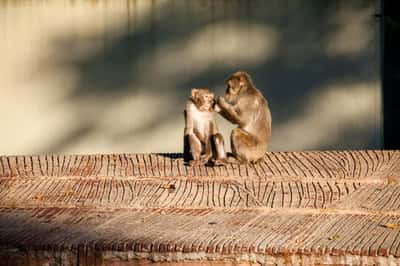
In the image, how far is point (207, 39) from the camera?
9.34 meters

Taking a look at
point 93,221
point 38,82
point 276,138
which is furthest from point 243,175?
point 38,82

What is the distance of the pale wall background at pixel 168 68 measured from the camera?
9.31 meters

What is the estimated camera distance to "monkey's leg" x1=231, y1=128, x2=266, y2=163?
6092 millimetres

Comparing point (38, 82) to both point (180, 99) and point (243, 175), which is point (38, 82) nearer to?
point (180, 99)

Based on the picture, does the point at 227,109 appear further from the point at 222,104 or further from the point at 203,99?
the point at 203,99

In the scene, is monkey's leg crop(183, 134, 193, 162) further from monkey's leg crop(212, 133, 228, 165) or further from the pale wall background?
the pale wall background

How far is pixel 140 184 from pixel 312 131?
3884 millimetres

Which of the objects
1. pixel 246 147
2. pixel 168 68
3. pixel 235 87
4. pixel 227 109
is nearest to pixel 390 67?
pixel 168 68

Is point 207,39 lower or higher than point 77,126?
higher

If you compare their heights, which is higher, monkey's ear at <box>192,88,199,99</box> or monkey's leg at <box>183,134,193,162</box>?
monkey's ear at <box>192,88,199,99</box>

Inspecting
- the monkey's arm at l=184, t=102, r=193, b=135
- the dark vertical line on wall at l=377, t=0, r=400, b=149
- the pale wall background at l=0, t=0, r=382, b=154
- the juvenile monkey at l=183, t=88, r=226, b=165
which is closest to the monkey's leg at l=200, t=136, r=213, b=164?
the juvenile monkey at l=183, t=88, r=226, b=165

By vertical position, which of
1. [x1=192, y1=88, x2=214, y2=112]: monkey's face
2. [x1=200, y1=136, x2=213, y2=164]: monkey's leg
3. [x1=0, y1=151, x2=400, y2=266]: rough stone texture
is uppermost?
[x1=192, y1=88, x2=214, y2=112]: monkey's face

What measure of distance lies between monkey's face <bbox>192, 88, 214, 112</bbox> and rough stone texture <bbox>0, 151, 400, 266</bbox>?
35 centimetres

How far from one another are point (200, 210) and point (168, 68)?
14.2 feet
